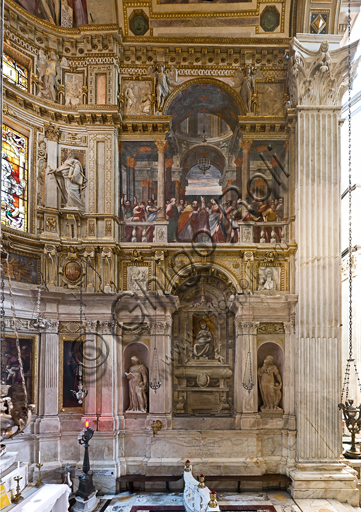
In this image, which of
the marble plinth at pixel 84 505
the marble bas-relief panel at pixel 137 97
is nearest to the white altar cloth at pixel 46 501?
the marble plinth at pixel 84 505

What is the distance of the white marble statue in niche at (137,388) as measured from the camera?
13.5 metres

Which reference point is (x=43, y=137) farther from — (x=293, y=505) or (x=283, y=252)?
(x=293, y=505)

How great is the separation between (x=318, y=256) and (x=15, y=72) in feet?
35.2

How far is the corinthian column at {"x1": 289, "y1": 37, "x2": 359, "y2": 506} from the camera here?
506 inches

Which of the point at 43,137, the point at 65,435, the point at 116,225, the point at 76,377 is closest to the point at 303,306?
the point at 116,225

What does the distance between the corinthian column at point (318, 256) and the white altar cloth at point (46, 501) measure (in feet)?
24.5

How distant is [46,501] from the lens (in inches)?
263

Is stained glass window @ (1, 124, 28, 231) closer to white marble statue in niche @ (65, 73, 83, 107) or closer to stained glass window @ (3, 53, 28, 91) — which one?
stained glass window @ (3, 53, 28, 91)

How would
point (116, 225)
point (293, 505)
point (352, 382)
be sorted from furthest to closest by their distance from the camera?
point (352, 382), point (116, 225), point (293, 505)

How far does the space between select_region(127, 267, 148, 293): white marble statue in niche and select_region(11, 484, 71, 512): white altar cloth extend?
6927mm

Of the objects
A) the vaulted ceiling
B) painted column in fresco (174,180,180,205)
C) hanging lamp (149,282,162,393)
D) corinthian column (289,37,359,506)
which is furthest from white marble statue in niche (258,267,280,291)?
the vaulted ceiling

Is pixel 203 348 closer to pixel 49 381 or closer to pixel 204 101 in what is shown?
pixel 49 381

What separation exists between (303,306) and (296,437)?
12.8ft

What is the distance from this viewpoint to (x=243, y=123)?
14.4 m
